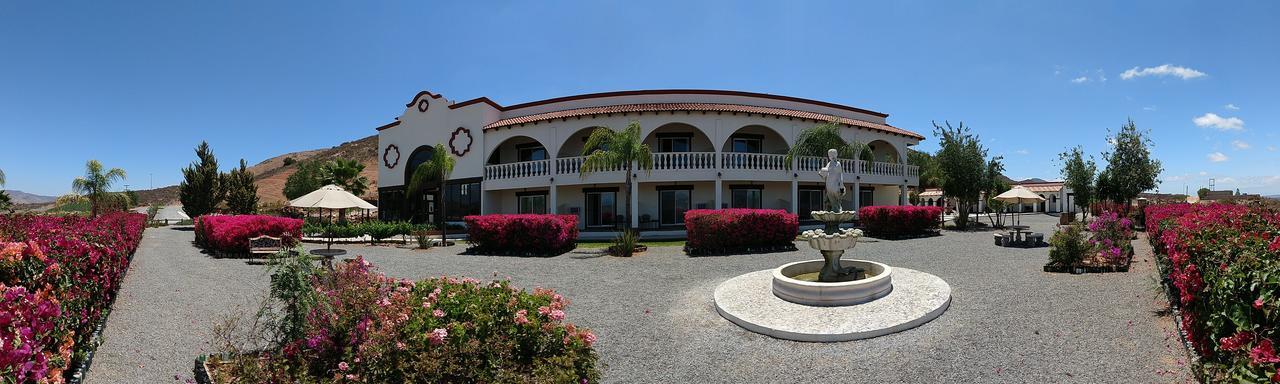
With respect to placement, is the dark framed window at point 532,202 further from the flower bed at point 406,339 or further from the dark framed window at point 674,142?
the flower bed at point 406,339

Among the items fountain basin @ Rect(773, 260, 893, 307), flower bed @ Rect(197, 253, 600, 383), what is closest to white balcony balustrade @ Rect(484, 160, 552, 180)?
fountain basin @ Rect(773, 260, 893, 307)

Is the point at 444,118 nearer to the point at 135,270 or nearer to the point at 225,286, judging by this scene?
the point at 135,270

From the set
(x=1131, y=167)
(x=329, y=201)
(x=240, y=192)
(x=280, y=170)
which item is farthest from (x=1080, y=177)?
(x=280, y=170)

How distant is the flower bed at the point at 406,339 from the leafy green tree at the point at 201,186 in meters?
42.8

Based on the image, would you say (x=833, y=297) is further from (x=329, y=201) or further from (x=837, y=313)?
(x=329, y=201)

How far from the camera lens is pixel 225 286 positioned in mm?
10766

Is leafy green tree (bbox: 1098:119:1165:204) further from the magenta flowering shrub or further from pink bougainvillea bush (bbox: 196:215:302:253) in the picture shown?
pink bougainvillea bush (bbox: 196:215:302:253)

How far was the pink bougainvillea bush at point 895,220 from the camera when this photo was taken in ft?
65.7

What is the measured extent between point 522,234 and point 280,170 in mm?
107306

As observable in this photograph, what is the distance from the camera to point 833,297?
309 inches

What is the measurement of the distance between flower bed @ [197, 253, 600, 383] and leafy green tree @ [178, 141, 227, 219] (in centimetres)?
4276

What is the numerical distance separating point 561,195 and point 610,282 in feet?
48.5

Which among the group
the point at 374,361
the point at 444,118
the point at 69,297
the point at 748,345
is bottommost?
the point at 748,345

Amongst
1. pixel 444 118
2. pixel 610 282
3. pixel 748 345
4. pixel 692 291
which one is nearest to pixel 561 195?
pixel 444 118
